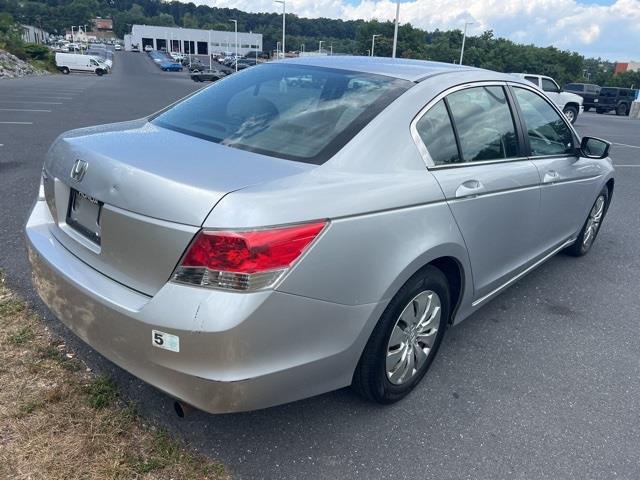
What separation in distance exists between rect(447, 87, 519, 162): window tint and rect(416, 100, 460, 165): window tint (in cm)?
8

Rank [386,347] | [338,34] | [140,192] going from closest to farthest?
[140,192]
[386,347]
[338,34]

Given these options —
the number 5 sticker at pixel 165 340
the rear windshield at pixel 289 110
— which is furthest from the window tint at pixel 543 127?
the number 5 sticker at pixel 165 340

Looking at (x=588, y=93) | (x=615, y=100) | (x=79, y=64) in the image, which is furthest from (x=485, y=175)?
(x=79, y=64)

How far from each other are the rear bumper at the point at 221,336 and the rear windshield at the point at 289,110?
2.28 ft

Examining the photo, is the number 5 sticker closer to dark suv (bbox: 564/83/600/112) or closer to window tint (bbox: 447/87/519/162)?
window tint (bbox: 447/87/519/162)

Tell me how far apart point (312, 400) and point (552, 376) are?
1.47 metres

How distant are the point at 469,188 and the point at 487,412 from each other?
3.85ft

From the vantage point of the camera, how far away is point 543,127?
147 inches

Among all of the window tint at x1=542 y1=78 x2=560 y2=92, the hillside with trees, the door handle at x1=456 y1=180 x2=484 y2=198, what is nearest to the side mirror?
the door handle at x1=456 y1=180 x2=484 y2=198

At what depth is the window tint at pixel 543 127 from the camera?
3.52 m

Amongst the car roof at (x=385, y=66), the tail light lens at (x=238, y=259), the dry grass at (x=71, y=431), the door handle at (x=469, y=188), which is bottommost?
the dry grass at (x=71, y=431)

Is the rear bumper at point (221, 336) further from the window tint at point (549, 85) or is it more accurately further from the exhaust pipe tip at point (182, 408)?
the window tint at point (549, 85)

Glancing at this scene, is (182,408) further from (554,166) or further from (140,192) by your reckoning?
(554,166)

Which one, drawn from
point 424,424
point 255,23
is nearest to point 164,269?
point 424,424
